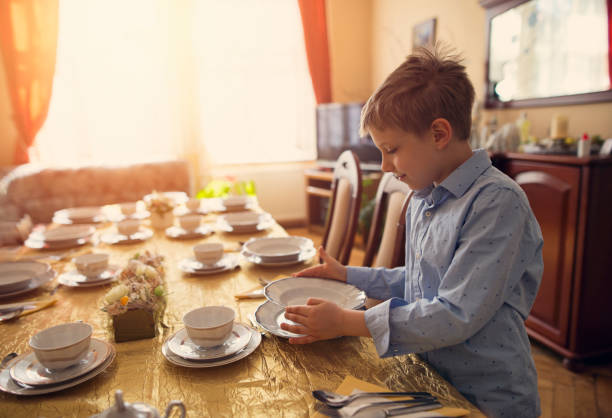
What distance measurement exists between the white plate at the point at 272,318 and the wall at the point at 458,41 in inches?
51.6

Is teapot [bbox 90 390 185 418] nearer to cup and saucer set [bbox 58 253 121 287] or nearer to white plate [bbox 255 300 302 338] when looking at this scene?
white plate [bbox 255 300 302 338]

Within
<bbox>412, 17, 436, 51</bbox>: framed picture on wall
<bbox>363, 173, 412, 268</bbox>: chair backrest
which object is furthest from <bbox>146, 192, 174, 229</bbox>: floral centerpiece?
<bbox>412, 17, 436, 51</bbox>: framed picture on wall

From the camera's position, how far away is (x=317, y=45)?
15.6 ft

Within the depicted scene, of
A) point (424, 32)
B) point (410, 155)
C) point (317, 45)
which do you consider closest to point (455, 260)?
point (410, 155)

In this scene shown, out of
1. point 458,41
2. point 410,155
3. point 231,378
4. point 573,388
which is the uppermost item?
point 458,41

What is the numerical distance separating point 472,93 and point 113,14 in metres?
4.26

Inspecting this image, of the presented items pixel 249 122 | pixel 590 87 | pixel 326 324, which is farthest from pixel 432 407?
pixel 249 122

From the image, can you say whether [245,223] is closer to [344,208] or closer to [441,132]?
[344,208]

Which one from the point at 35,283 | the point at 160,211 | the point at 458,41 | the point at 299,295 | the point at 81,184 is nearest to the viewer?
the point at 299,295

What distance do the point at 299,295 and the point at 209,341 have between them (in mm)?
305

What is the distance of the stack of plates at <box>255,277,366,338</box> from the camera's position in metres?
0.97

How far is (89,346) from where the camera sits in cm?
81

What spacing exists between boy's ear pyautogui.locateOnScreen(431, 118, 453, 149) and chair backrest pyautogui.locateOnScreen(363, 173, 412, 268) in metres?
0.44

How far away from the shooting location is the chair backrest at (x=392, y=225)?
1.34 meters
